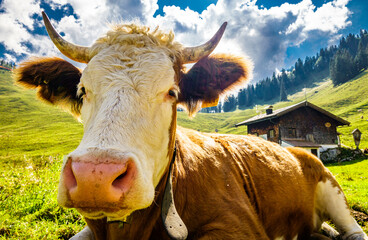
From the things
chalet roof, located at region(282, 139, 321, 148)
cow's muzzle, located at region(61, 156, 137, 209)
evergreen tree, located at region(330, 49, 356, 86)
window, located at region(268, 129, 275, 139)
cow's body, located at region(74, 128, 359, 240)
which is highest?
evergreen tree, located at region(330, 49, 356, 86)

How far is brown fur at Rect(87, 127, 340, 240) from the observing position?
2.46 metres

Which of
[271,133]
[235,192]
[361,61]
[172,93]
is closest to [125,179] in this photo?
[172,93]

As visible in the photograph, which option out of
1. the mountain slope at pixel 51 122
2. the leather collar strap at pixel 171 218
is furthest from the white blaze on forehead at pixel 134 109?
the mountain slope at pixel 51 122

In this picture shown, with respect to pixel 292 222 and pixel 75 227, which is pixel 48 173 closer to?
pixel 75 227

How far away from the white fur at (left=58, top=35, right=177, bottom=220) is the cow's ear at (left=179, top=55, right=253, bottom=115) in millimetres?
557

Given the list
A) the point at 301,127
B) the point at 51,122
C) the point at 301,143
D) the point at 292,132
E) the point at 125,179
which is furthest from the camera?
the point at 51,122

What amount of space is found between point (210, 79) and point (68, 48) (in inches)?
70.3

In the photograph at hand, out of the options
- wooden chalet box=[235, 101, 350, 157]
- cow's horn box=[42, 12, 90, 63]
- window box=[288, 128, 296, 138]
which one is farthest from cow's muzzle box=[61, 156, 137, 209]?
window box=[288, 128, 296, 138]

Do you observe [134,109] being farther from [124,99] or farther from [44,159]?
[44,159]

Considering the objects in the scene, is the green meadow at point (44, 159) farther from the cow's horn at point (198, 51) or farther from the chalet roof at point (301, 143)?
the chalet roof at point (301, 143)

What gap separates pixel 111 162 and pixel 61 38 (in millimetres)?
2234

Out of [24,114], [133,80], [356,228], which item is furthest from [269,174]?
[24,114]

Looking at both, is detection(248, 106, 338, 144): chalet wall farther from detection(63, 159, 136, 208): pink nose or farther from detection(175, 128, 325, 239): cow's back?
detection(63, 159, 136, 208): pink nose

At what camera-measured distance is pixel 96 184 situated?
4.55 feet
